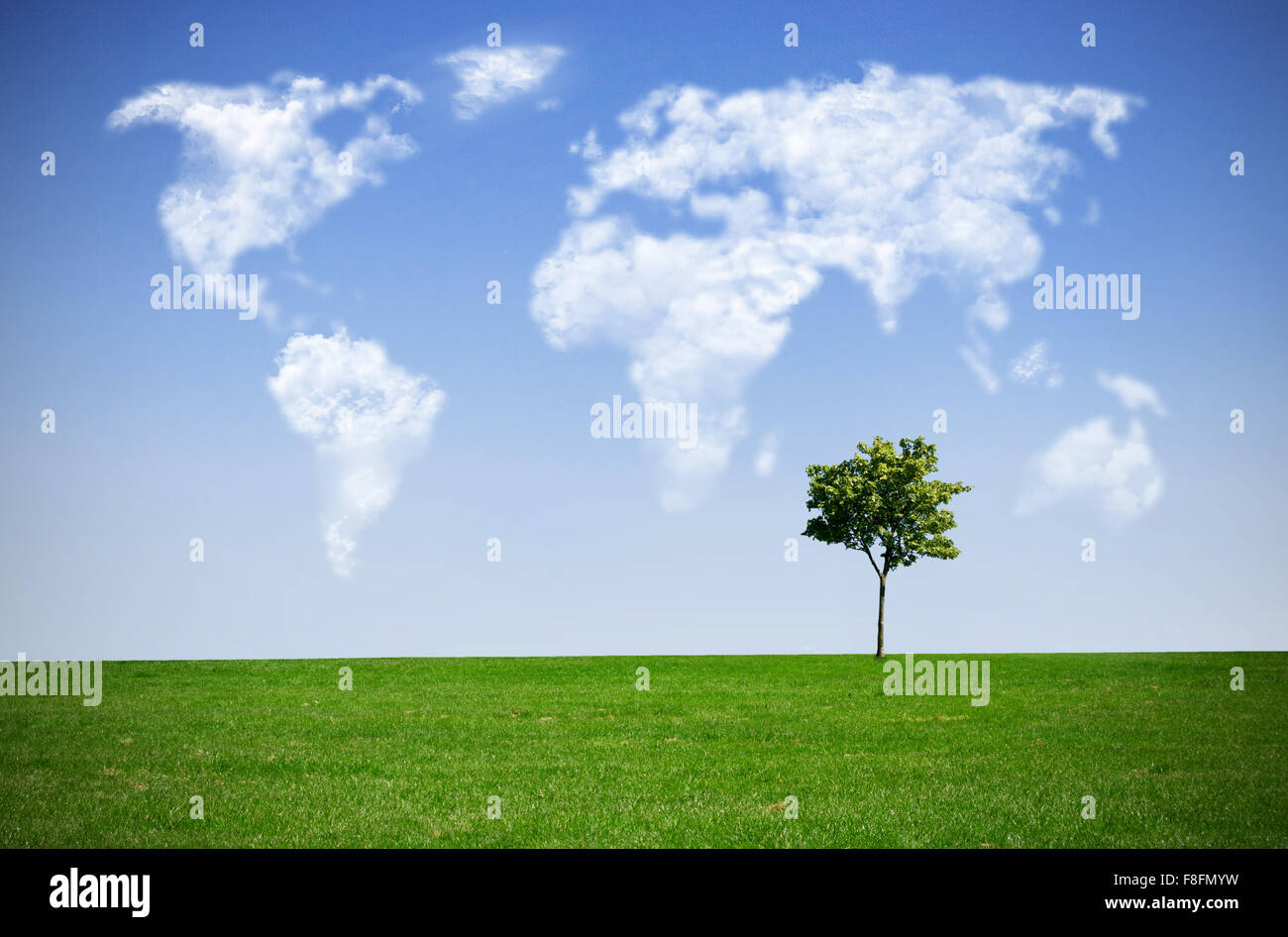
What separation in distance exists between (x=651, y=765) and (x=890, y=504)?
35652 millimetres

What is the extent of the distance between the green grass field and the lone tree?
1486 cm

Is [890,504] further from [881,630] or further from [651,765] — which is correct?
[651,765]

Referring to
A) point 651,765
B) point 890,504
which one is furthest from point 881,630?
point 651,765

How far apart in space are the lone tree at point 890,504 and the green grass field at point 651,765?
1486 centimetres

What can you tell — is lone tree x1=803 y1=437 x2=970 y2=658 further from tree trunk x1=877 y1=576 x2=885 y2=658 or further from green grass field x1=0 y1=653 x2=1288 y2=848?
green grass field x1=0 y1=653 x2=1288 y2=848

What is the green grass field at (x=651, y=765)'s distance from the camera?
15.2m

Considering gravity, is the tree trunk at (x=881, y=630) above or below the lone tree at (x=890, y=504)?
below

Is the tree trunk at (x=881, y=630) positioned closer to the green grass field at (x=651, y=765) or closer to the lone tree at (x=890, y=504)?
the lone tree at (x=890, y=504)

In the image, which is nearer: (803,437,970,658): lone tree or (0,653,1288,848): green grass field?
(0,653,1288,848): green grass field

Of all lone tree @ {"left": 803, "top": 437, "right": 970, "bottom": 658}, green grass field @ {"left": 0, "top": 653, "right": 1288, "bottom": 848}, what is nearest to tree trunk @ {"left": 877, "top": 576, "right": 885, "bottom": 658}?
lone tree @ {"left": 803, "top": 437, "right": 970, "bottom": 658}

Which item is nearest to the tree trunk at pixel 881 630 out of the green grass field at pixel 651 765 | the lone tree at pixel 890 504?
the lone tree at pixel 890 504

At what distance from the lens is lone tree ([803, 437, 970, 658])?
52.8 meters
